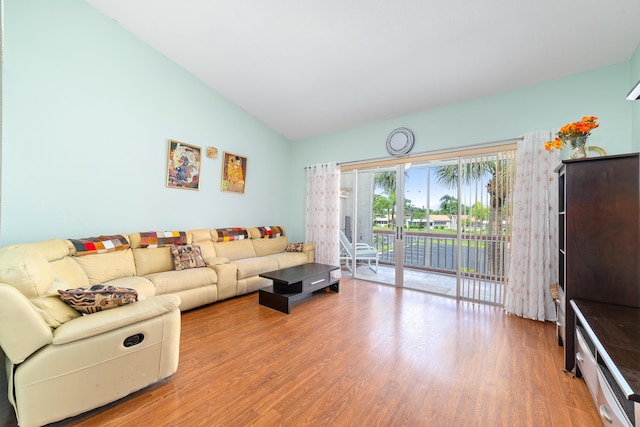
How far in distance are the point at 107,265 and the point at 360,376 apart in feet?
9.44

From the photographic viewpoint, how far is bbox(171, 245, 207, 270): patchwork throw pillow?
11.7ft

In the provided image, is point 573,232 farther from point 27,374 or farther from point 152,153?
point 152,153

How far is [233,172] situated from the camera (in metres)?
4.70

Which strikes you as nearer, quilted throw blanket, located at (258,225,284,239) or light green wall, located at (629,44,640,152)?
light green wall, located at (629,44,640,152)

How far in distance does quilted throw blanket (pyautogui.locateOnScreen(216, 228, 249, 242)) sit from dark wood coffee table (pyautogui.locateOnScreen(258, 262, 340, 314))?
1179mm

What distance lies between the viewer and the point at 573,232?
6.81 ft

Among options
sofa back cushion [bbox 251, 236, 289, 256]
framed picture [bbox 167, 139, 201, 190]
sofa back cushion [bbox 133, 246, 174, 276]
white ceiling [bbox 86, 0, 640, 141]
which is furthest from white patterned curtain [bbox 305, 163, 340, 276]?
sofa back cushion [bbox 133, 246, 174, 276]

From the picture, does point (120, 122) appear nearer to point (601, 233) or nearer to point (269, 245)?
point (269, 245)

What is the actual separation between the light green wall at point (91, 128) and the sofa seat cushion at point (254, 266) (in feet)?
3.19

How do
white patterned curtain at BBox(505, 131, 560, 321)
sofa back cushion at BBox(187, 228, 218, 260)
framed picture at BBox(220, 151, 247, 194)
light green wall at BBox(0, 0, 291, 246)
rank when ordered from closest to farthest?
light green wall at BBox(0, 0, 291, 246)
white patterned curtain at BBox(505, 131, 560, 321)
sofa back cushion at BBox(187, 228, 218, 260)
framed picture at BBox(220, 151, 247, 194)

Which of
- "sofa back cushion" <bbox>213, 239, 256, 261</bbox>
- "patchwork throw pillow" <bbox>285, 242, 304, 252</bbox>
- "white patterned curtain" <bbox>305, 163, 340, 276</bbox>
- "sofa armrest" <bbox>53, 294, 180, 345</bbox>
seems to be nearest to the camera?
"sofa armrest" <bbox>53, 294, 180, 345</bbox>

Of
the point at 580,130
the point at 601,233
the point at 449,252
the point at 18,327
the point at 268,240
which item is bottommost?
the point at 18,327

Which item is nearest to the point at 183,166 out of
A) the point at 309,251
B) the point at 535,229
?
the point at 309,251

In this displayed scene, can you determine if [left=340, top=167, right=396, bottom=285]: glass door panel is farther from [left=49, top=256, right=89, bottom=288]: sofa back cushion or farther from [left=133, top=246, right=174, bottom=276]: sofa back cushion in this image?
[left=49, top=256, right=89, bottom=288]: sofa back cushion
